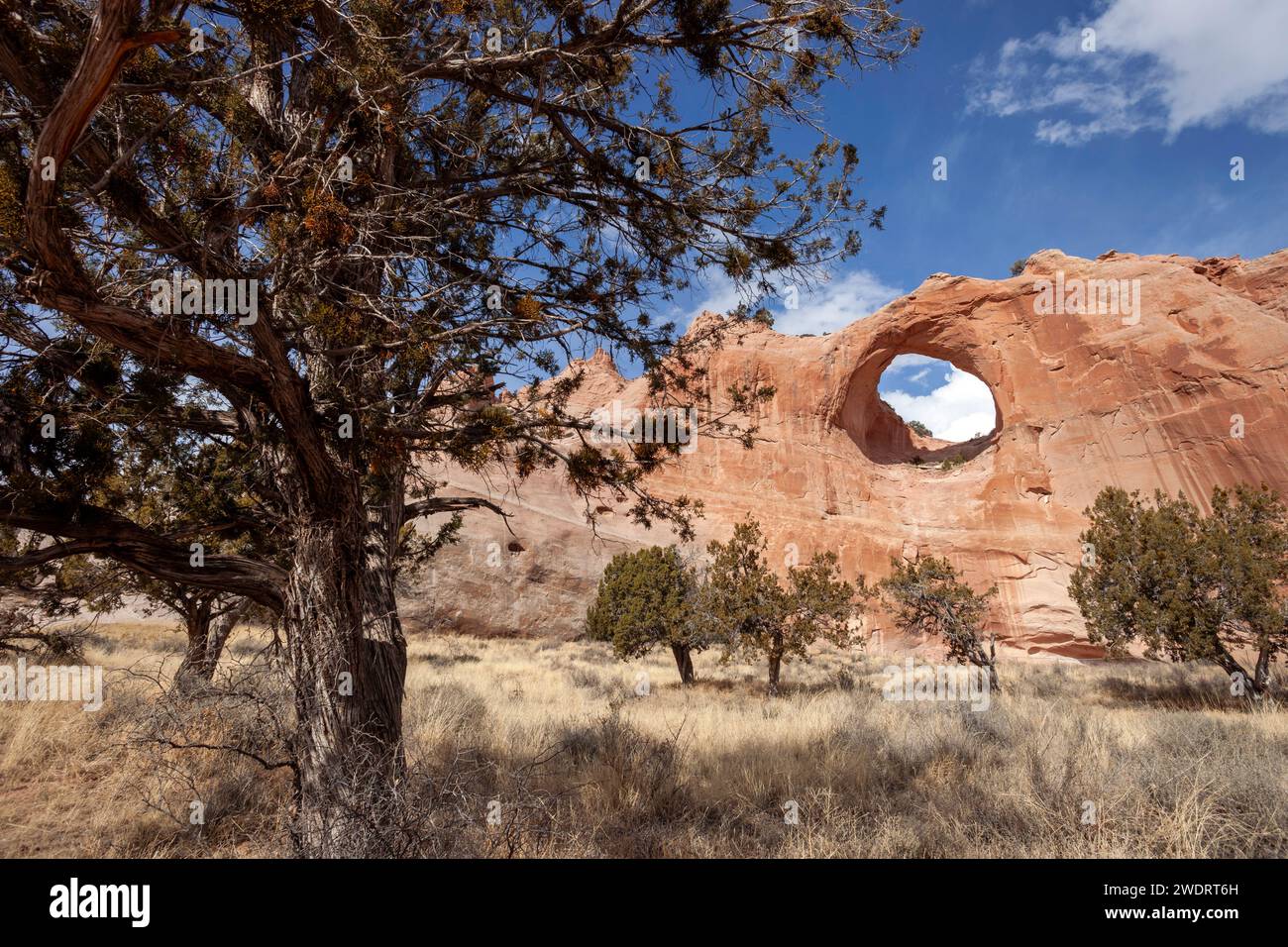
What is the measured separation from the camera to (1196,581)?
12.9 m

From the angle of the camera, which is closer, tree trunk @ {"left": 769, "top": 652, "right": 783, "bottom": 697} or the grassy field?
the grassy field

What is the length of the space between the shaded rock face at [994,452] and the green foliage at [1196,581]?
14403mm

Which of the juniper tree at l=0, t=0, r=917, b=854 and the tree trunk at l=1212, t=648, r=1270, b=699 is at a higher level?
the juniper tree at l=0, t=0, r=917, b=854

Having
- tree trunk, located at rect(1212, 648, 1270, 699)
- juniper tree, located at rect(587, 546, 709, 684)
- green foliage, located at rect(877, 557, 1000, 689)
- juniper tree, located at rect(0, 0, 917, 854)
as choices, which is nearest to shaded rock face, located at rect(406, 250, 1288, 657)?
juniper tree, located at rect(587, 546, 709, 684)

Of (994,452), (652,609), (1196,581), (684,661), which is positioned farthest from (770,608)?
(994,452)

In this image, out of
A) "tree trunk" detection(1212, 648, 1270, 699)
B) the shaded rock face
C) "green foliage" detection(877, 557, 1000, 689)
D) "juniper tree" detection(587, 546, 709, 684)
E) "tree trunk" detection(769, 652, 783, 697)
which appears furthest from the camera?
the shaded rock face

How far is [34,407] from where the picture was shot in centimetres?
388

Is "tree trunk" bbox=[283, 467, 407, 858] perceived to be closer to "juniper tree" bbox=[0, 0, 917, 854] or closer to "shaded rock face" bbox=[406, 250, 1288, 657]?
"juniper tree" bbox=[0, 0, 917, 854]

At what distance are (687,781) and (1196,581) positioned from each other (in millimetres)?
13348

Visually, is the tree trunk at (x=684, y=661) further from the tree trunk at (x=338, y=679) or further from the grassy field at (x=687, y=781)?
the tree trunk at (x=338, y=679)

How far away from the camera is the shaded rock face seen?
26328mm

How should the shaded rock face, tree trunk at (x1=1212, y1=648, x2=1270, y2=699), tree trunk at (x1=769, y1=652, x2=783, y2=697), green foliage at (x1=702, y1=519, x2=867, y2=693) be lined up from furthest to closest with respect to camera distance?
the shaded rock face
green foliage at (x1=702, y1=519, x2=867, y2=693)
tree trunk at (x1=769, y1=652, x2=783, y2=697)
tree trunk at (x1=1212, y1=648, x2=1270, y2=699)

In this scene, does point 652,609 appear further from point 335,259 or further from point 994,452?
point 994,452

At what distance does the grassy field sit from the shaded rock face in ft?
49.0
